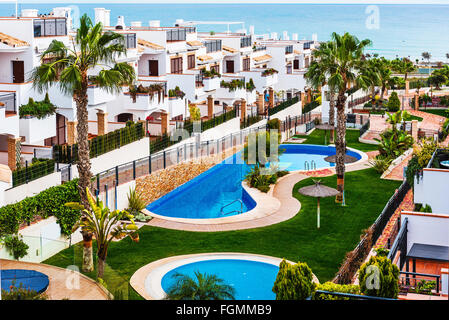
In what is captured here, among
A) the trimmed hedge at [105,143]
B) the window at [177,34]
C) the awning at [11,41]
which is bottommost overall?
the trimmed hedge at [105,143]

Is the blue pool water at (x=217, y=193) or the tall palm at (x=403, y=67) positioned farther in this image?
the tall palm at (x=403, y=67)

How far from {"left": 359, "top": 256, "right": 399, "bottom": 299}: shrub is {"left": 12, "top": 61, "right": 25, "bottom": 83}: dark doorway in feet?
73.8

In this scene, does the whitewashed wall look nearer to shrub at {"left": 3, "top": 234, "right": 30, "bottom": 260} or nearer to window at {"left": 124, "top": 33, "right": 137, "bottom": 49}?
shrub at {"left": 3, "top": 234, "right": 30, "bottom": 260}

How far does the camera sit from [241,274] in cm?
2144

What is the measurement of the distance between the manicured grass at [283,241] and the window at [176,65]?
2102cm

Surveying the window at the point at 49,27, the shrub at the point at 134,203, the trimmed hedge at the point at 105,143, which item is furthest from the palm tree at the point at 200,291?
the window at the point at 49,27

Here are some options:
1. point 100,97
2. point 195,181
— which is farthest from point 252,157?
point 100,97

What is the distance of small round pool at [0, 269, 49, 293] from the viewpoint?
15663 millimetres

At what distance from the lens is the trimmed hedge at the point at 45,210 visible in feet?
68.6

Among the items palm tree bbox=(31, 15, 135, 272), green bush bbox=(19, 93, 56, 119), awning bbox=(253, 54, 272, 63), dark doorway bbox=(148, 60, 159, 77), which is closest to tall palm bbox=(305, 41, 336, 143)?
palm tree bbox=(31, 15, 135, 272)

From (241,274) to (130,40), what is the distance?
22655mm

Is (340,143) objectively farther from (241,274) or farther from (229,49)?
(229,49)

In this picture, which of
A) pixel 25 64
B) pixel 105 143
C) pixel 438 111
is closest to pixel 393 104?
pixel 438 111

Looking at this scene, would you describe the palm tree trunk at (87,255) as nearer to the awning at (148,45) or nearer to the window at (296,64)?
the awning at (148,45)
